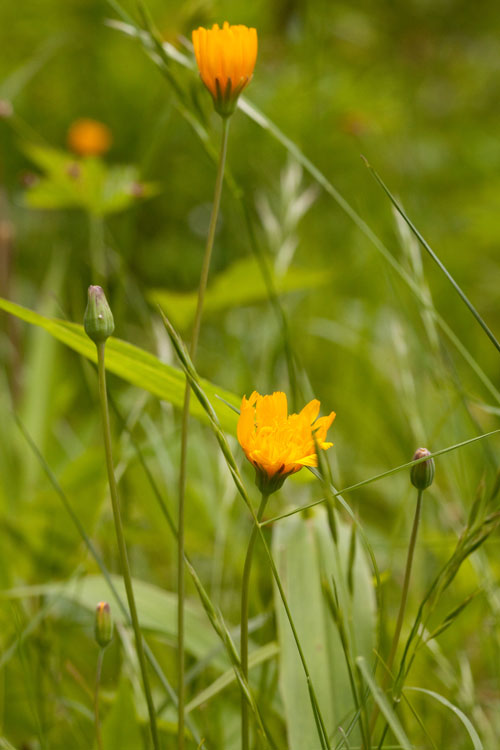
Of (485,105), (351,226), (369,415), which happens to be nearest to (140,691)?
(369,415)

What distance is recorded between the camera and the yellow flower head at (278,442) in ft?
1.04

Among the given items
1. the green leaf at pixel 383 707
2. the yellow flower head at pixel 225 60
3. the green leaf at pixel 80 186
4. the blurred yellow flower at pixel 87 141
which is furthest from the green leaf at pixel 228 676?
the blurred yellow flower at pixel 87 141

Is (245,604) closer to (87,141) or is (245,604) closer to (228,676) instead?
(228,676)

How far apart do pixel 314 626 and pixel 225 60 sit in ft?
1.12

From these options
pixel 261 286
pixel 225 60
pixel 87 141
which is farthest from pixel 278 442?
pixel 87 141

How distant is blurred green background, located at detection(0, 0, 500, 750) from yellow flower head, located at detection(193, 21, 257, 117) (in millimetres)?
101

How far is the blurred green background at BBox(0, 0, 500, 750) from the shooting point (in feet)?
2.03

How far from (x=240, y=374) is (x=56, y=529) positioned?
327 mm

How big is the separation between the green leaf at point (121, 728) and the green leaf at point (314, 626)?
3.6 inches

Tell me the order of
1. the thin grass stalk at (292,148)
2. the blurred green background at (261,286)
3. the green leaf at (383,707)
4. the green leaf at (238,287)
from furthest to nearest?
1. the green leaf at (238,287)
2. the blurred green background at (261,286)
3. the thin grass stalk at (292,148)
4. the green leaf at (383,707)

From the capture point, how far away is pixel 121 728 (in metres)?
0.43

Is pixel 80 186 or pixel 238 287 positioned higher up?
pixel 80 186

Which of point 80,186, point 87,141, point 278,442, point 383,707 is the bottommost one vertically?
point 383,707

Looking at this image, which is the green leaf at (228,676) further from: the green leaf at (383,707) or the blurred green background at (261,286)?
the green leaf at (383,707)
